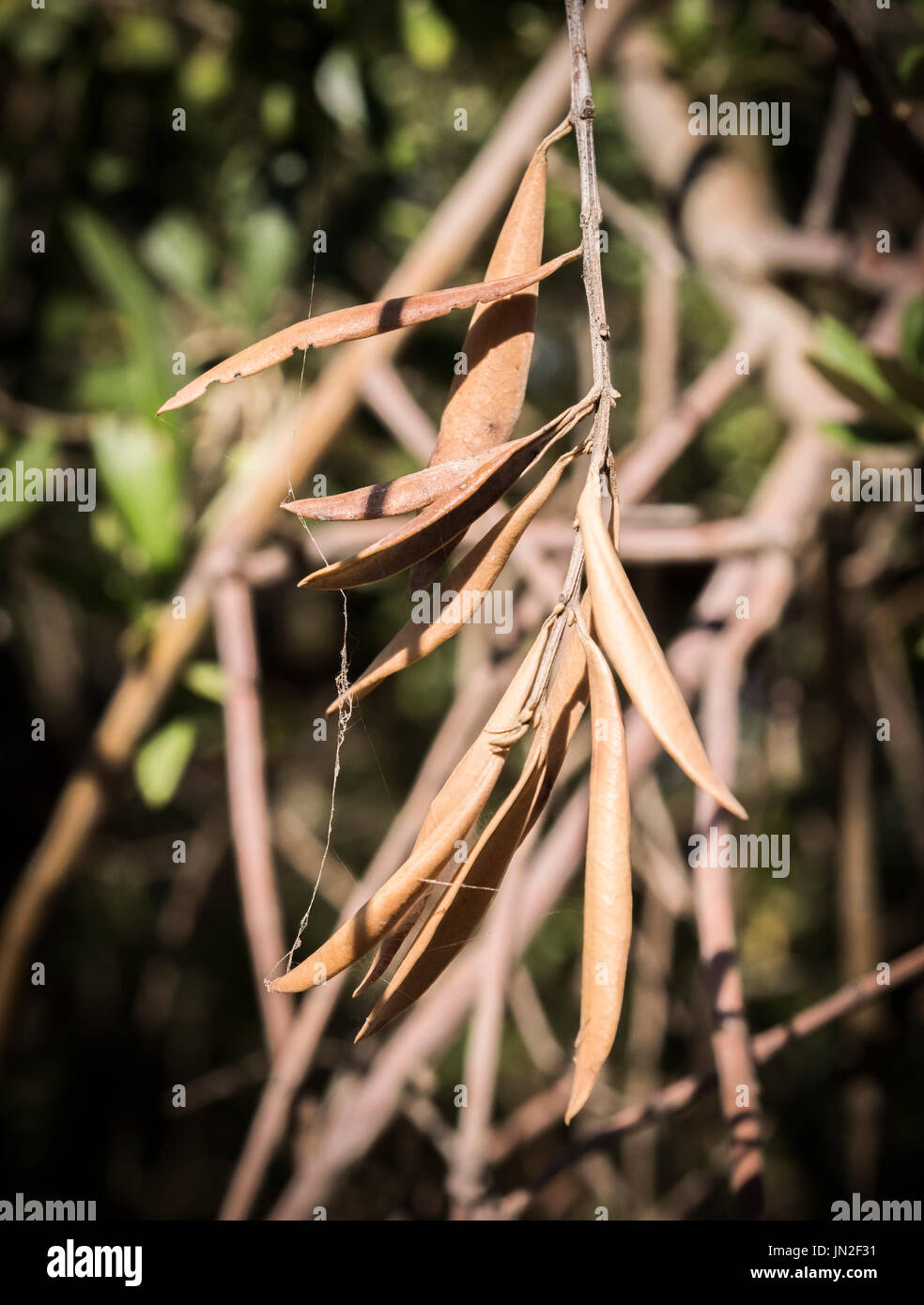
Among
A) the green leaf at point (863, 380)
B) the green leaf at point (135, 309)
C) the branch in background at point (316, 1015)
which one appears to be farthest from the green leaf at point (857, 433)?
the green leaf at point (135, 309)

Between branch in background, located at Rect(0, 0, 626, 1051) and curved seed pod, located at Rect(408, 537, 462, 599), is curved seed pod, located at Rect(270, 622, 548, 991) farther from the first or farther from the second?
branch in background, located at Rect(0, 0, 626, 1051)

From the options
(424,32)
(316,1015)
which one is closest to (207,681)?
(316,1015)

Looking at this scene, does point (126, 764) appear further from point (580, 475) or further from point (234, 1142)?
point (234, 1142)

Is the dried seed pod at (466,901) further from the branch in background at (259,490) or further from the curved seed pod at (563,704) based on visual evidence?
the branch in background at (259,490)

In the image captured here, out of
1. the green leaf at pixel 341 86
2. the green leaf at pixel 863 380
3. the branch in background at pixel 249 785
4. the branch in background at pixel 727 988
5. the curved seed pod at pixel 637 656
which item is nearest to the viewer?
the curved seed pod at pixel 637 656

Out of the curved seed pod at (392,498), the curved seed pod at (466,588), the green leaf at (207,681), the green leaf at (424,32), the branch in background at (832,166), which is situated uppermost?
the green leaf at (424,32)

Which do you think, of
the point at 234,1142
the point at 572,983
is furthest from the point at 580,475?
the point at 234,1142

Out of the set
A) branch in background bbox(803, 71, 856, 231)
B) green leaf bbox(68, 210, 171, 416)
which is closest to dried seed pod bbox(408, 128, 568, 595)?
green leaf bbox(68, 210, 171, 416)

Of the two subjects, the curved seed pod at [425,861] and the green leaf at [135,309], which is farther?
the green leaf at [135,309]

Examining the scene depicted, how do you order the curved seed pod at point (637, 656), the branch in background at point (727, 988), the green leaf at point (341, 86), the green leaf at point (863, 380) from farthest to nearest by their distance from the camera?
the green leaf at point (341, 86) < the green leaf at point (863, 380) < the branch in background at point (727, 988) < the curved seed pod at point (637, 656)
